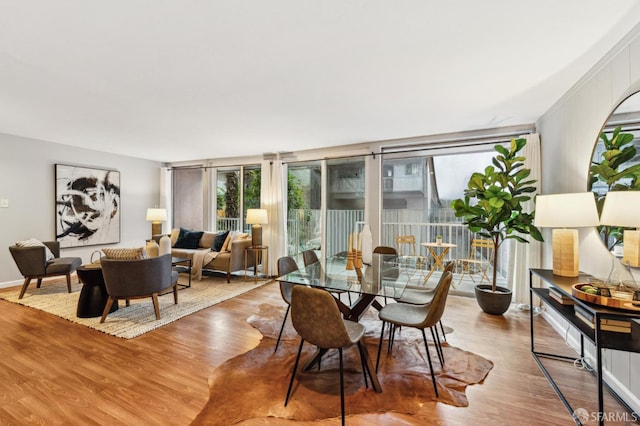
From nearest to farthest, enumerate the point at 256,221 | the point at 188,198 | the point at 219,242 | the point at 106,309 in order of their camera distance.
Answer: the point at 106,309, the point at 256,221, the point at 219,242, the point at 188,198

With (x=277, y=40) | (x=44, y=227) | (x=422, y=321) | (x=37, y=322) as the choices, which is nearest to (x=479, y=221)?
(x=422, y=321)

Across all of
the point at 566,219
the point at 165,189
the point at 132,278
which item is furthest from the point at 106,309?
the point at 566,219

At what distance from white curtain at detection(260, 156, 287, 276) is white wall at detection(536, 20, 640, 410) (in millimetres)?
4134

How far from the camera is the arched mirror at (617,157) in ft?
6.12

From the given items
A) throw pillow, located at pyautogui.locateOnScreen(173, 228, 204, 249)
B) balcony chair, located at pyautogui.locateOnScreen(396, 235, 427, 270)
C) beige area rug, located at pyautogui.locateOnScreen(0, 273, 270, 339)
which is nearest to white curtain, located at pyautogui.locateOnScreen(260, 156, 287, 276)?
beige area rug, located at pyautogui.locateOnScreen(0, 273, 270, 339)

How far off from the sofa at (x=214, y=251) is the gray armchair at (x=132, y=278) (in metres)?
1.83

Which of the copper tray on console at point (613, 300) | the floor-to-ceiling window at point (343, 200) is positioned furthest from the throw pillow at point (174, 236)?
the copper tray on console at point (613, 300)

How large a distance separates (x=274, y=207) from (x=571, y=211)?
4.51m

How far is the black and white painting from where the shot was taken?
200 inches

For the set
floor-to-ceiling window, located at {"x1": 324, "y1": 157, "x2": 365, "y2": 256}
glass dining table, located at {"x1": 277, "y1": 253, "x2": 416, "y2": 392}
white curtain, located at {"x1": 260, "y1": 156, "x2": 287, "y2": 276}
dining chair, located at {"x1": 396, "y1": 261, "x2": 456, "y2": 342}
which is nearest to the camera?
glass dining table, located at {"x1": 277, "y1": 253, "x2": 416, "y2": 392}

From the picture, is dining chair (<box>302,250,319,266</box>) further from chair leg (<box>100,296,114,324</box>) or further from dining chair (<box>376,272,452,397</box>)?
chair leg (<box>100,296,114,324</box>)

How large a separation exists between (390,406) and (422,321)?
1.95 ft

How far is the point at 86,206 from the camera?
17.7 feet

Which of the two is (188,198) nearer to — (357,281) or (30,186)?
Answer: (30,186)
